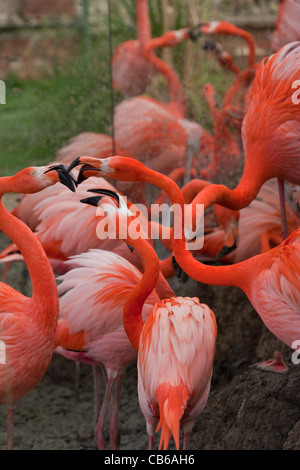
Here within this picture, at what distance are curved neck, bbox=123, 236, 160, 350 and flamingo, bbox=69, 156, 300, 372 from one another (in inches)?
4.1

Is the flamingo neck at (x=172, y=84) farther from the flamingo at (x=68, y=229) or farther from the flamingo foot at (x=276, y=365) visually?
the flamingo foot at (x=276, y=365)

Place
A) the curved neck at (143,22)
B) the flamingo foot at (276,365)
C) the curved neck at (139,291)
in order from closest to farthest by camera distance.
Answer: the curved neck at (139,291) → the flamingo foot at (276,365) → the curved neck at (143,22)

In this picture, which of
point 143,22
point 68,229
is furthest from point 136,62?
point 68,229

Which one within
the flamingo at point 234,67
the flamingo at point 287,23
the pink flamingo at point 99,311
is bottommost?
the pink flamingo at point 99,311

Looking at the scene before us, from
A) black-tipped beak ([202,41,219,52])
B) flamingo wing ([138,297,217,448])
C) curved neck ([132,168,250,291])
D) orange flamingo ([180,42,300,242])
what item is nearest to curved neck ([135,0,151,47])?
black-tipped beak ([202,41,219,52])

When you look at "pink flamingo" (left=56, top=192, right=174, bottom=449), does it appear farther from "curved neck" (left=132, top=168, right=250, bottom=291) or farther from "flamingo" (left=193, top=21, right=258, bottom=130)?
"flamingo" (left=193, top=21, right=258, bottom=130)

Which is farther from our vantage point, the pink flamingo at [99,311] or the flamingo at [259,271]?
the pink flamingo at [99,311]

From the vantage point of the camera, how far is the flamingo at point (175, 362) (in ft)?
6.75

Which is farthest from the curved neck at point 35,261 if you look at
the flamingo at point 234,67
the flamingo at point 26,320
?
the flamingo at point 234,67

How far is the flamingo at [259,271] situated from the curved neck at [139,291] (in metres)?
0.10

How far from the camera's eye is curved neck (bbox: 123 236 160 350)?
2305mm

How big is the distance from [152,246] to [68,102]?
1126mm

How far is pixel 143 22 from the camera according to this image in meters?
3.98
